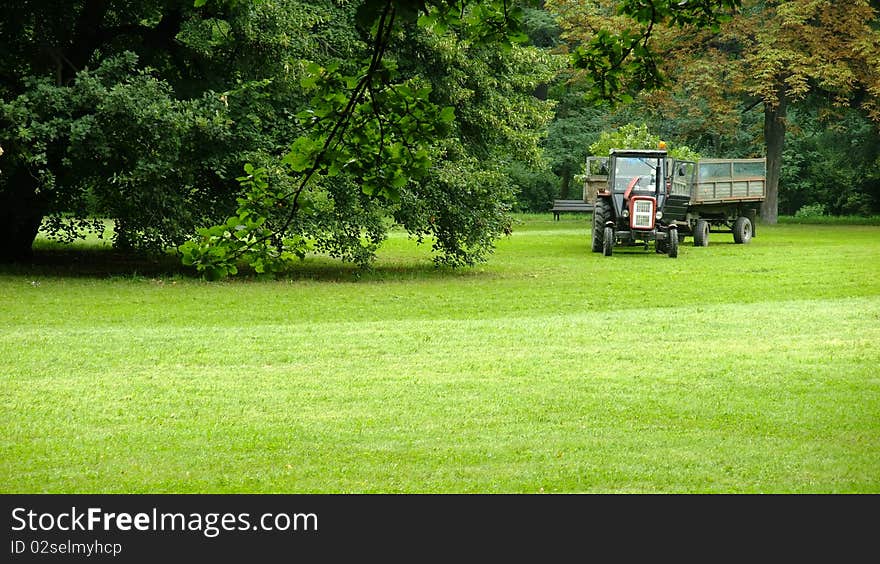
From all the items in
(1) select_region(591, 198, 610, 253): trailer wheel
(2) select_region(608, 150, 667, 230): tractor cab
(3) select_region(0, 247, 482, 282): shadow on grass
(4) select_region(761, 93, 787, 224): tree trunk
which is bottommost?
(3) select_region(0, 247, 482, 282): shadow on grass

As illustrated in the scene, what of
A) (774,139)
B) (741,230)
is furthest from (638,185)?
(774,139)

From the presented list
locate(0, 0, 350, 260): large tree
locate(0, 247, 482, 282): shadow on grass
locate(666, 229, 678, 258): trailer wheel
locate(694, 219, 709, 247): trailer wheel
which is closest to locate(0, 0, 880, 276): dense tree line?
locate(0, 0, 350, 260): large tree

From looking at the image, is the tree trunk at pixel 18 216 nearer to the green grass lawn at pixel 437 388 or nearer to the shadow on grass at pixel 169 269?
the shadow on grass at pixel 169 269

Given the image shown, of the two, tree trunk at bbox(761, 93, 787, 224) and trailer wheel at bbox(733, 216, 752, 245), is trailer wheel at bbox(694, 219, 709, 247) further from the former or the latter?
tree trunk at bbox(761, 93, 787, 224)

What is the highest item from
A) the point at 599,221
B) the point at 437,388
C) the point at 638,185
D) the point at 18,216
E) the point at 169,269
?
the point at 638,185

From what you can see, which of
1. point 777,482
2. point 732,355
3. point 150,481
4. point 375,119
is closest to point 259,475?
point 150,481

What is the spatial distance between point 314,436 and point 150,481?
1374 millimetres

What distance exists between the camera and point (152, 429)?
7.52 metres

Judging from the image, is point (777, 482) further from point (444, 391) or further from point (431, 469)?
point (444, 391)

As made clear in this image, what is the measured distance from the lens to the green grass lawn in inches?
254

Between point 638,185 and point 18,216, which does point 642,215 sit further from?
point 18,216

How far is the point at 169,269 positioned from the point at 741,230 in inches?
658

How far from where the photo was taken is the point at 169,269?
21.9 meters

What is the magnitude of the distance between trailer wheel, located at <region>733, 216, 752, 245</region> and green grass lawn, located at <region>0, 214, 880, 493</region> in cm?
1428
